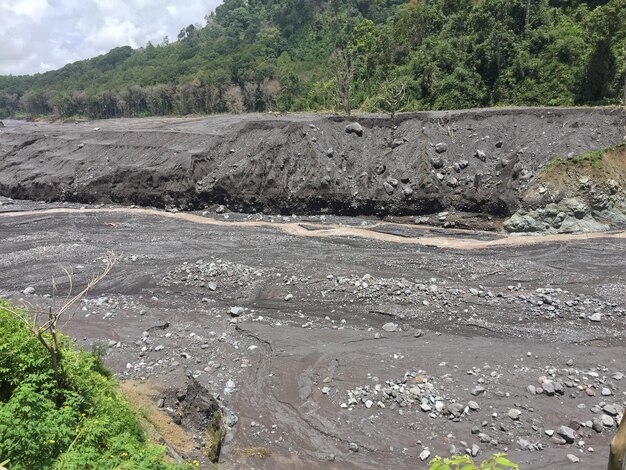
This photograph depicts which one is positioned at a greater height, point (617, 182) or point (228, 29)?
point (228, 29)

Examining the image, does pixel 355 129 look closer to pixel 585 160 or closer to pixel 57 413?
pixel 585 160

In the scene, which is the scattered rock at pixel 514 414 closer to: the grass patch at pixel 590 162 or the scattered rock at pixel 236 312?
the scattered rock at pixel 236 312

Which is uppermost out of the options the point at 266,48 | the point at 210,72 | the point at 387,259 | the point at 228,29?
the point at 228,29

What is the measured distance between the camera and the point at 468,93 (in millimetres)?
31578

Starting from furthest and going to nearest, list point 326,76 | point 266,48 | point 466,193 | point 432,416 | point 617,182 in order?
1. point 266,48
2. point 326,76
3. point 466,193
4. point 617,182
5. point 432,416

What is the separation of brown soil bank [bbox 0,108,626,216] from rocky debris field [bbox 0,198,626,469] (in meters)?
3.41

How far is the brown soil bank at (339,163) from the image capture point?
2202 cm

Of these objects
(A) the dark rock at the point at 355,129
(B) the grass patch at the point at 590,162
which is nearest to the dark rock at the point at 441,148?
(A) the dark rock at the point at 355,129

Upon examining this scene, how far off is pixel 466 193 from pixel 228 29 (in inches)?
4037

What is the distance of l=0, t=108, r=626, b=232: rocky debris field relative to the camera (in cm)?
2138

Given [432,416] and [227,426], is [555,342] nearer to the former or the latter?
[432,416]

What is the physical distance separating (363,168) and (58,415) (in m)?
20.8

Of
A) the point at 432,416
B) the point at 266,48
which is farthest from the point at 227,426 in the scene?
the point at 266,48

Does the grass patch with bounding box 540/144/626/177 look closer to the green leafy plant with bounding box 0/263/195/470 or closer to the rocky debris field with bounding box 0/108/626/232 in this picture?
the rocky debris field with bounding box 0/108/626/232
